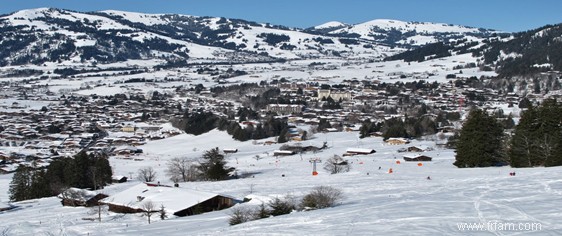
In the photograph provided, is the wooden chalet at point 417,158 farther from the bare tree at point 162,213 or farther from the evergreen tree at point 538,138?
the bare tree at point 162,213

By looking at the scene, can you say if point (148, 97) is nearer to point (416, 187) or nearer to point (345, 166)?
point (345, 166)

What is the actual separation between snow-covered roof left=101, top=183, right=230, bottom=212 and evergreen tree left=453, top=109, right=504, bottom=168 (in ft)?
48.2

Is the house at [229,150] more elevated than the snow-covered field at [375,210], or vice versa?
→ the house at [229,150]

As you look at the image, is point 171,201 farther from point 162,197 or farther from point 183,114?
point 183,114

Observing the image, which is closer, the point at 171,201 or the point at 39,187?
the point at 171,201

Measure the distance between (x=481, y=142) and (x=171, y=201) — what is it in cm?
1712

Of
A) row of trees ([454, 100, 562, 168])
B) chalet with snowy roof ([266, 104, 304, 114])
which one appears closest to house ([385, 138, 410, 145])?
row of trees ([454, 100, 562, 168])

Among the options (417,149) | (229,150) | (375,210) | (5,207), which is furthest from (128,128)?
(375,210)

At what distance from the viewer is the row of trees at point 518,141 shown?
29078 millimetres

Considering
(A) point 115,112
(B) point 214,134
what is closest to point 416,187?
(B) point 214,134

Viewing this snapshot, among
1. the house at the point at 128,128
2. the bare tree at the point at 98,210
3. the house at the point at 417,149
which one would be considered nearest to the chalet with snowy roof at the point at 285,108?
the house at the point at 128,128

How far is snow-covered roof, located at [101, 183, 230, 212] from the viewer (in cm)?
2421

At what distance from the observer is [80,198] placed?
29062 mm

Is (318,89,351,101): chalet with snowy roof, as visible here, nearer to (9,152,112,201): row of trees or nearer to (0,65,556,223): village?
(0,65,556,223): village
